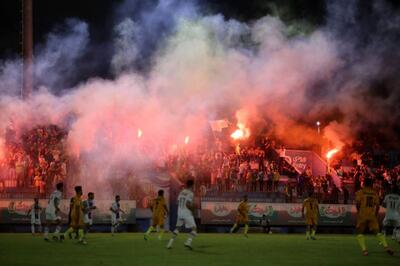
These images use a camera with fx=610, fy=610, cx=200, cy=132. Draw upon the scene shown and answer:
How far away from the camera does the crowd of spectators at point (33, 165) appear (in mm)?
29812

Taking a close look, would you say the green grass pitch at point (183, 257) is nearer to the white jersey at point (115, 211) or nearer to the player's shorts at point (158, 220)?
the player's shorts at point (158, 220)

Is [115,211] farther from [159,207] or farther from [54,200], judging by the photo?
[54,200]

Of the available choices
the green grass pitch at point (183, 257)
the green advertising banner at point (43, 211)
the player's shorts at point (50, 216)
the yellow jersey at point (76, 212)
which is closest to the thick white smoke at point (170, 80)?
the green advertising banner at point (43, 211)

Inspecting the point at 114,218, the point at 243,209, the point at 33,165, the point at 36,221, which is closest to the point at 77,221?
the point at 114,218

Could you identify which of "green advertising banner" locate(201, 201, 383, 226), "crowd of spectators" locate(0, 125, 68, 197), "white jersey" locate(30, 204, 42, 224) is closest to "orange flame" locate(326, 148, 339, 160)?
"green advertising banner" locate(201, 201, 383, 226)

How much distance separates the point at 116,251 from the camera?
1695cm

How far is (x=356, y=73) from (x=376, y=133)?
8299 millimetres

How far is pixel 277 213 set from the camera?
33438mm

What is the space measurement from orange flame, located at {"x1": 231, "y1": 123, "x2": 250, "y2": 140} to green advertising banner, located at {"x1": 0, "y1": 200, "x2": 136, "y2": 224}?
877 cm

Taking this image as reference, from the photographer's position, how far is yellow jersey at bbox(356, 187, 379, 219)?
55.6 feet

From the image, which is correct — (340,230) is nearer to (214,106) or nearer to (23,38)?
(214,106)

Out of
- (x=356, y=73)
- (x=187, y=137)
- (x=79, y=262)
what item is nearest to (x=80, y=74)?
(x=187, y=137)

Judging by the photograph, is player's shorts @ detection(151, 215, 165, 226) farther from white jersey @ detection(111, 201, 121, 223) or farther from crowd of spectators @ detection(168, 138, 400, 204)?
crowd of spectators @ detection(168, 138, 400, 204)

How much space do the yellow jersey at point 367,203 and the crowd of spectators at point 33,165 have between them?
17.0 m
